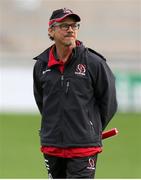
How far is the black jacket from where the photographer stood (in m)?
7.27

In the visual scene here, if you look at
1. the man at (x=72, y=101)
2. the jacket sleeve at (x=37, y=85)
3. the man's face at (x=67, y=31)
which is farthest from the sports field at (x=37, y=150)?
the man's face at (x=67, y=31)

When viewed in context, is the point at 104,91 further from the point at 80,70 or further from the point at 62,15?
the point at 62,15

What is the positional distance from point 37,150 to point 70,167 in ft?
26.6

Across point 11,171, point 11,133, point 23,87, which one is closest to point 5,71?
point 23,87

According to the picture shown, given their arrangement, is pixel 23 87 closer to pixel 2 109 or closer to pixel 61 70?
pixel 2 109

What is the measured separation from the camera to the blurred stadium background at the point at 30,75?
1405cm

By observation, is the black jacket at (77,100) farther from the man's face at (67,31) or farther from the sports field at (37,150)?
the sports field at (37,150)

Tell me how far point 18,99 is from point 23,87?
84cm

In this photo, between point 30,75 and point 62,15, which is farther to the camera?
point 30,75

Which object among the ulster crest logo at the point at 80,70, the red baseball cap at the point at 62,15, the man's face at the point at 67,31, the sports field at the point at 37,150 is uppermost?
the red baseball cap at the point at 62,15

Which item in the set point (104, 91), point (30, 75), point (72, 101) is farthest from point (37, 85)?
point (30, 75)

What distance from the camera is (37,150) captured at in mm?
15383

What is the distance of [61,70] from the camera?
7371 mm

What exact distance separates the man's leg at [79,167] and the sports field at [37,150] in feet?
14.5
